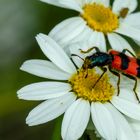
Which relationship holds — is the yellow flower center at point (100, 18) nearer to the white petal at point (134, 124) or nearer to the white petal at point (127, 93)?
the white petal at point (127, 93)

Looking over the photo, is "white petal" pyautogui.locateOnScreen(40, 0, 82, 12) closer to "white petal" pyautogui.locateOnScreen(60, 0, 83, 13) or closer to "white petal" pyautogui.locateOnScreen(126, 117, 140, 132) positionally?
"white petal" pyautogui.locateOnScreen(60, 0, 83, 13)

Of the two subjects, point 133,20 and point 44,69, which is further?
point 133,20

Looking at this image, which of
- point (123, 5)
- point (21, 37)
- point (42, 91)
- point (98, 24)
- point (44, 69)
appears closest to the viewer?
point (42, 91)

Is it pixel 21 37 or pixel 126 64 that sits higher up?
pixel 126 64

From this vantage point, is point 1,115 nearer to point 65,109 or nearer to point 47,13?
point 47,13

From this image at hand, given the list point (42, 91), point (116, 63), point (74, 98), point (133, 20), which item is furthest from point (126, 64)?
point (133, 20)

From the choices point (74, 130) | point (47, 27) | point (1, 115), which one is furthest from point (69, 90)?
point (47, 27)

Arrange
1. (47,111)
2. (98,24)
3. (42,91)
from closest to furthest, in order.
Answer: (47,111) → (42,91) → (98,24)

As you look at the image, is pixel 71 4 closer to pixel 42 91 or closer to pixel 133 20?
pixel 133 20
